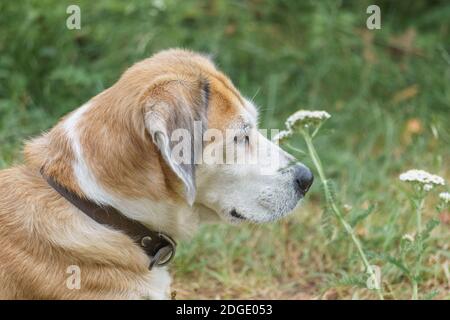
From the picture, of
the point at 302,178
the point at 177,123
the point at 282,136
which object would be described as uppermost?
the point at 177,123

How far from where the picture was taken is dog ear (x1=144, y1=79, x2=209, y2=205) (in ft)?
8.82

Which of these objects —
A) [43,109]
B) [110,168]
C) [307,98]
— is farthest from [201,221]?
[307,98]

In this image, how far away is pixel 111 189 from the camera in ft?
9.13

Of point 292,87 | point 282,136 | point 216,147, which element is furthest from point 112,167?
point 292,87

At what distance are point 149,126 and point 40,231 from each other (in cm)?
56

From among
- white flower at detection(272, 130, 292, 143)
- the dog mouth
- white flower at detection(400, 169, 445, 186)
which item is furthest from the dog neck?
white flower at detection(400, 169, 445, 186)

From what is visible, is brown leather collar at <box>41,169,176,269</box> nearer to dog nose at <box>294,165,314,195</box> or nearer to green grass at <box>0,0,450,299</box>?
dog nose at <box>294,165,314,195</box>

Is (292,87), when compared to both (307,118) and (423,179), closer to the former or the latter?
(307,118)

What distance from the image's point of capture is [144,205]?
9.34ft

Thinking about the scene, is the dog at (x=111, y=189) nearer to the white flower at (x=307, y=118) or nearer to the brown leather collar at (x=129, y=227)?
the brown leather collar at (x=129, y=227)

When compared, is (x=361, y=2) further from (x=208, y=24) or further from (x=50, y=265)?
(x=50, y=265)

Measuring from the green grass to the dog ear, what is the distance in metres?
1.34

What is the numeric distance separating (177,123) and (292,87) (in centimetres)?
341

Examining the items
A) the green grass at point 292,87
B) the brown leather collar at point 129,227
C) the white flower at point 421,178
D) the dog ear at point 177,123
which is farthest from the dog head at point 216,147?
the green grass at point 292,87
